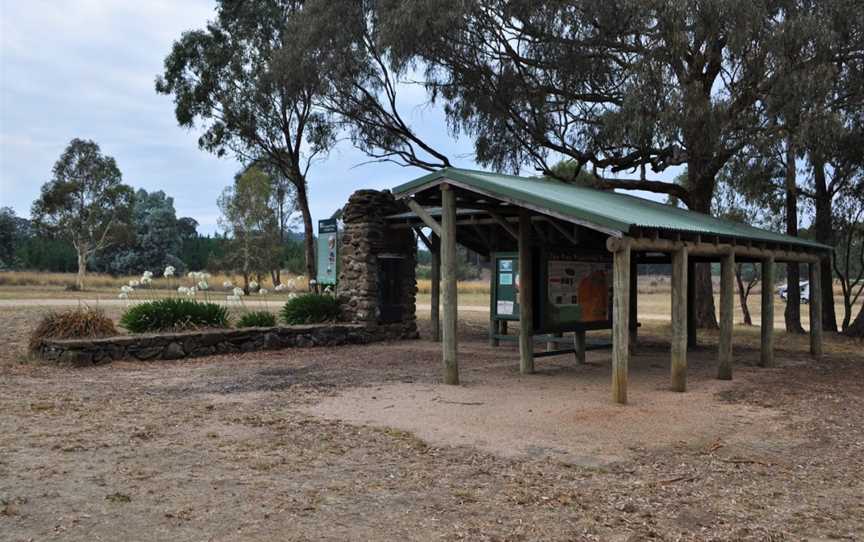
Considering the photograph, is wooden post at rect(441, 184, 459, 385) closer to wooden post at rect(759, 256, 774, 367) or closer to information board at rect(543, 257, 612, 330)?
information board at rect(543, 257, 612, 330)

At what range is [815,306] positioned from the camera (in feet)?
46.4

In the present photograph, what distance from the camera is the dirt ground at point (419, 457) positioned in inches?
175

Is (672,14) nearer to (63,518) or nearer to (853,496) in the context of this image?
(853,496)

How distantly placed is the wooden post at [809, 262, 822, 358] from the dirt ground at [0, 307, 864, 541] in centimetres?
360

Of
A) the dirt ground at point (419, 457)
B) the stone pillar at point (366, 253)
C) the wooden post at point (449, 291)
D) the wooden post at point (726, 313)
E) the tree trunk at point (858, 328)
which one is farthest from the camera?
the tree trunk at point (858, 328)

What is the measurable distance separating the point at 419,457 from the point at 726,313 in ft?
20.6

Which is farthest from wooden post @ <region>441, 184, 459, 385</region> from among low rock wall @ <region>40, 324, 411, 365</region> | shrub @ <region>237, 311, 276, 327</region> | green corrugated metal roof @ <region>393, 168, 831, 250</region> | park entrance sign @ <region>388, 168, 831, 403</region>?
shrub @ <region>237, 311, 276, 327</region>

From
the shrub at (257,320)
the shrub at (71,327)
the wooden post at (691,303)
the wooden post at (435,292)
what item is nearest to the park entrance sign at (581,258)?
the wooden post at (691,303)

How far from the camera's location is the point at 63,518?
4375mm

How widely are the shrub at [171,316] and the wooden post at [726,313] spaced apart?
8587mm

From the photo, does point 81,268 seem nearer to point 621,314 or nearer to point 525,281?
point 525,281

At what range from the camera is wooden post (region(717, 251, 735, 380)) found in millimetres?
10609

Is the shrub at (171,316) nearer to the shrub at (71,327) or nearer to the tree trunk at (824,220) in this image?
the shrub at (71,327)

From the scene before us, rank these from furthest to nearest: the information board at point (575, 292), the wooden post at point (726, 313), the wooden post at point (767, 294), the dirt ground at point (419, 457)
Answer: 1. the wooden post at point (767, 294)
2. the information board at point (575, 292)
3. the wooden post at point (726, 313)
4. the dirt ground at point (419, 457)
